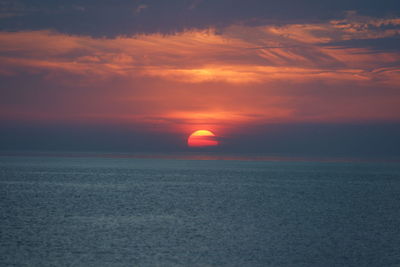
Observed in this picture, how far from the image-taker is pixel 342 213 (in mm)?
60812

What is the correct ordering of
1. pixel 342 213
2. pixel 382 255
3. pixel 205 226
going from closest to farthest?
pixel 382 255, pixel 205 226, pixel 342 213

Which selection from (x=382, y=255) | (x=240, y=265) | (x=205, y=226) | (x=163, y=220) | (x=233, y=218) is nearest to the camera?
(x=240, y=265)

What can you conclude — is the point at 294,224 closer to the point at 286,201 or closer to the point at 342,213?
the point at 342,213

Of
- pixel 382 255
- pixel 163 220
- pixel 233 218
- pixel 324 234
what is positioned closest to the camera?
pixel 382 255

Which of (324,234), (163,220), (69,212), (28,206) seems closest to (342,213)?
(324,234)

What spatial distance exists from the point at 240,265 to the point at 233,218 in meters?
23.0

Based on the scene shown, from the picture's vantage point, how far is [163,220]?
5072 cm

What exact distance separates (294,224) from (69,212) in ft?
83.0

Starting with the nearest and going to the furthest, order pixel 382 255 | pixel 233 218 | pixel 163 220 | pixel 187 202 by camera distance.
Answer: pixel 382 255
pixel 163 220
pixel 233 218
pixel 187 202

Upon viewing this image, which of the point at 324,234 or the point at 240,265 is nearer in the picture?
→ the point at 240,265

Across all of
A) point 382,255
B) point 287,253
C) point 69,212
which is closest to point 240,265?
point 287,253

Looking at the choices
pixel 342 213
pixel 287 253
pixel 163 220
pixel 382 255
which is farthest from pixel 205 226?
pixel 342 213

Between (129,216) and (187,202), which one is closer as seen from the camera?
(129,216)

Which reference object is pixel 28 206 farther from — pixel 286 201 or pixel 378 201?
pixel 378 201
